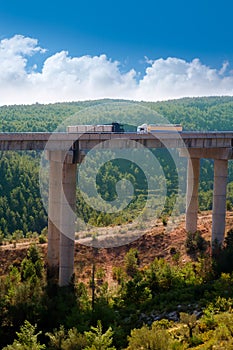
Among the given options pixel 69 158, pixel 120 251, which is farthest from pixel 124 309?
pixel 120 251

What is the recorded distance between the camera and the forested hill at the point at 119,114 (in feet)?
375

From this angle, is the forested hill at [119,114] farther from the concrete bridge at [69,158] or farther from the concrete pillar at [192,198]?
the concrete bridge at [69,158]

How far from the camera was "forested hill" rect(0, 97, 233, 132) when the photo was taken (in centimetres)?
11419

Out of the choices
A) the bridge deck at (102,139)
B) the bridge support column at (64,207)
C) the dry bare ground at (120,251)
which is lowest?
the dry bare ground at (120,251)

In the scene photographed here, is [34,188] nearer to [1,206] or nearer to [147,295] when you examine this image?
[1,206]

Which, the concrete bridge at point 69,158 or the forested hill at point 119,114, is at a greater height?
the forested hill at point 119,114

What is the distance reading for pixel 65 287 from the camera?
27.7 m

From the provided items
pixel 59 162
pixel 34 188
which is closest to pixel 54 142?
pixel 59 162

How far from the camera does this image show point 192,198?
37562mm

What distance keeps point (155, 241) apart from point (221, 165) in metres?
7.68

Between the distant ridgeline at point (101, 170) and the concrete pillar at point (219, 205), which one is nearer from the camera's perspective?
the concrete pillar at point (219, 205)

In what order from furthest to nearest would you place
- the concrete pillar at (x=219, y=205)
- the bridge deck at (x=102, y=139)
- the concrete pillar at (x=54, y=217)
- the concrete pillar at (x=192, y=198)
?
1. the concrete pillar at (x=192, y=198)
2. the concrete pillar at (x=219, y=205)
3. the concrete pillar at (x=54, y=217)
4. the bridge deck at (x=102, y=139)

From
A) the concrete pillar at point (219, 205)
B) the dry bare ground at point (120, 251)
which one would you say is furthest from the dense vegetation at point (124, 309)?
the concrete pillar at point (219, 205)

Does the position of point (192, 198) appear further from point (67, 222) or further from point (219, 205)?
point (67, 222)
